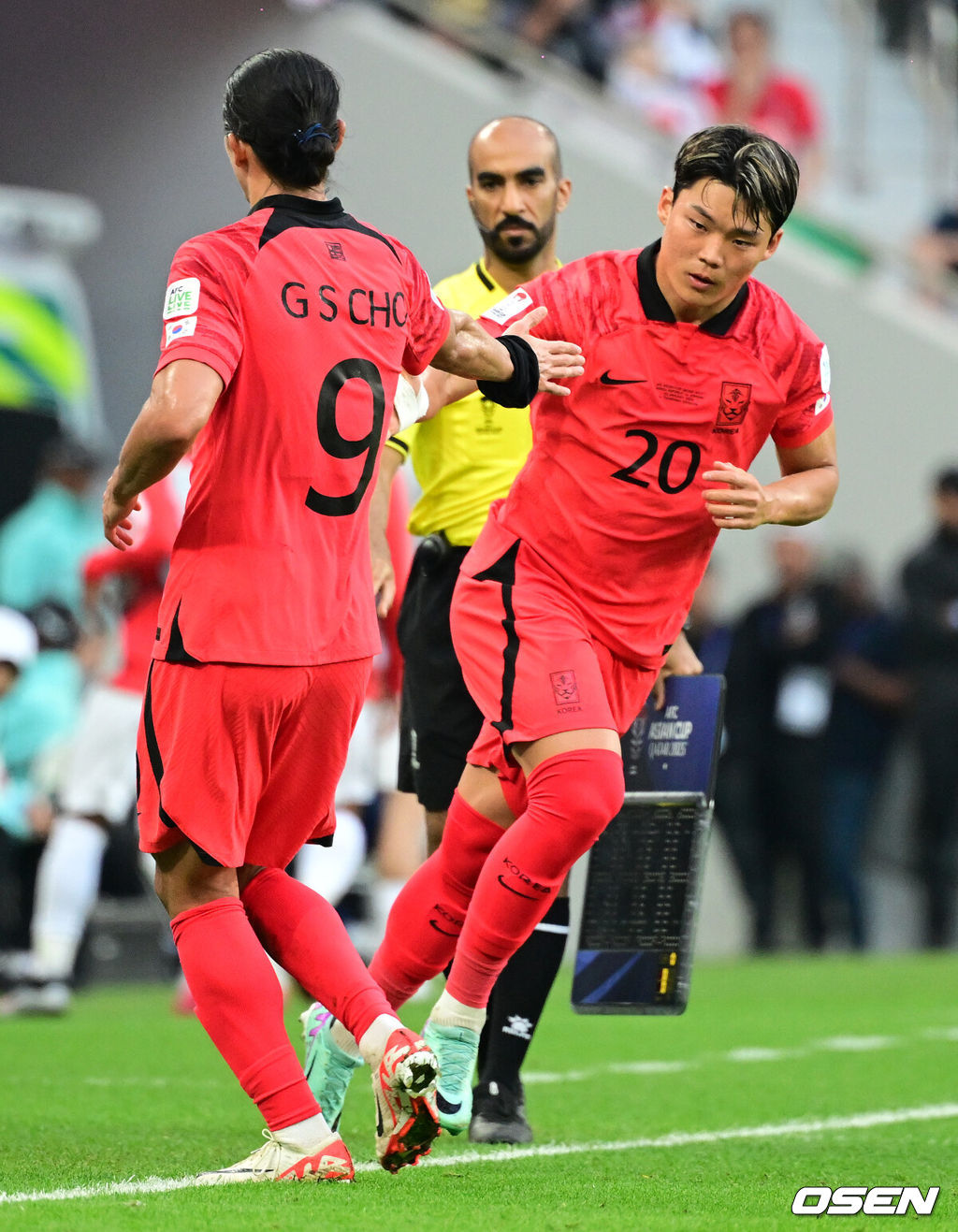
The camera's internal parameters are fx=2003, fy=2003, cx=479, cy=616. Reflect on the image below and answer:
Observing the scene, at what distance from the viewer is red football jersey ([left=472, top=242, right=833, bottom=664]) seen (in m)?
4.47

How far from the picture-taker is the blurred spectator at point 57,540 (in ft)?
32.9

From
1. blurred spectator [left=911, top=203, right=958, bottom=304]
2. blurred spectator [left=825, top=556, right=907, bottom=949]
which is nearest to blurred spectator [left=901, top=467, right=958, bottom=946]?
blurred spectator [left=825, top=556, right=907, bottom=949]

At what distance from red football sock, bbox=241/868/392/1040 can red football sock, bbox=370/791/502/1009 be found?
0.63m

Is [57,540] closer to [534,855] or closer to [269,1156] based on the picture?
[534,855]

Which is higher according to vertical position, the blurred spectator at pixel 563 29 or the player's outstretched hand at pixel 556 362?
the blurred spectator at pixel 563 29

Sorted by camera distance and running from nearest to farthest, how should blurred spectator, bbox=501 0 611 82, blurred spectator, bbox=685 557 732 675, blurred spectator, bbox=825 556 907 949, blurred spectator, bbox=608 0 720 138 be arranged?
blurred spectator, bbox=685 557 732 675, blurred spectator, bbox=825 556 907 949, blurred spectator, bbox=501 0 611 82, blurred spectator, bbox=608 0 720 138

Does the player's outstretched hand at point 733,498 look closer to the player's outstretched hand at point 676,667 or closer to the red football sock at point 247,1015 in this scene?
the player's outstretched hand at point 676,667

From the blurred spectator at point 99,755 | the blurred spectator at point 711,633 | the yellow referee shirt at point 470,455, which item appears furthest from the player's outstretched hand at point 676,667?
the blurred spectator at point 711,633

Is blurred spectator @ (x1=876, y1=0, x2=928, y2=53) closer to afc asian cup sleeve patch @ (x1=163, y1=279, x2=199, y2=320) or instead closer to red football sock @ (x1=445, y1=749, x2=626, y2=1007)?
red football sock @ (x1=445, y1=749, x2=626, y2=1007)

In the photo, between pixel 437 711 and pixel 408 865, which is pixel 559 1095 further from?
pixel 408 865

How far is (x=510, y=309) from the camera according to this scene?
452 cm

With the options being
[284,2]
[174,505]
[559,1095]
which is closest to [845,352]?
[284,2]

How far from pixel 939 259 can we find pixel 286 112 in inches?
447

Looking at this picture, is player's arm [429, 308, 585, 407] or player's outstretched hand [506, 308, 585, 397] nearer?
player's arm [429, 308, 585, 407]
